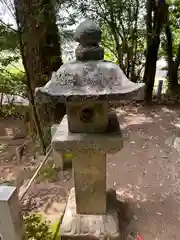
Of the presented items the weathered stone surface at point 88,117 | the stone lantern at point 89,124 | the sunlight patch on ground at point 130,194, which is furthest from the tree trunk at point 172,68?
the weathered stone surface at point 88,117

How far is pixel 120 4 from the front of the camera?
7.37m

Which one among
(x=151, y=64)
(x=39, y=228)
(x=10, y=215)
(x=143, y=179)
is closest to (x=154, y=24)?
(x=151, y=64)

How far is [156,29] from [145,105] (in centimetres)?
255

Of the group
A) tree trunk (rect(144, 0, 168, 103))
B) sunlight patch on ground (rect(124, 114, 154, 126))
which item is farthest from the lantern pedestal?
tree trunk (rect(144, 0, 168, 103))

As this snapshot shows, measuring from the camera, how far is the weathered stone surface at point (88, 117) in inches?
100

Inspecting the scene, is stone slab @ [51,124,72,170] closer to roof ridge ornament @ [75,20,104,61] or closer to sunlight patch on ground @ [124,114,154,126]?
roof ridge ornament @ [75,20,104,61]

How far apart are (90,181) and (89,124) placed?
2.59 ft

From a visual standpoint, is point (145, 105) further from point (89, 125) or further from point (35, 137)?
point (89, 125)

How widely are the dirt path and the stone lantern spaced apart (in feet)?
2.07

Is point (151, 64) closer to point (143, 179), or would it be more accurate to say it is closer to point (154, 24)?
point (154, 24)

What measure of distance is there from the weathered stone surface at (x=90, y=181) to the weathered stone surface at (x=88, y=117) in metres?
0.27

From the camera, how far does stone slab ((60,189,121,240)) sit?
2.92 m

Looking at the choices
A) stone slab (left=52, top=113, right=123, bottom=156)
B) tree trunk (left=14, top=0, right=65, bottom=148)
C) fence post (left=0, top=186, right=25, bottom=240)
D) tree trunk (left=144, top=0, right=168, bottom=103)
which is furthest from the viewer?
tree trunk (left=144, top=0, right=168, bottom=103)

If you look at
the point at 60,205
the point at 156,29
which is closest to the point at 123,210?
the point at 60,205
